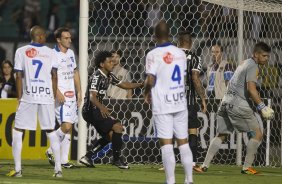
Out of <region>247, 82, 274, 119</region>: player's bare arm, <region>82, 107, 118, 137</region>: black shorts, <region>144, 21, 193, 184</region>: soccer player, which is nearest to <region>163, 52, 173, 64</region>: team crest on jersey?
<region>144, 21, 193, 184</region>: soccer player

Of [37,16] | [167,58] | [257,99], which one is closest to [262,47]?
[257,99]

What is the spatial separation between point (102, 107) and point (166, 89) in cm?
350

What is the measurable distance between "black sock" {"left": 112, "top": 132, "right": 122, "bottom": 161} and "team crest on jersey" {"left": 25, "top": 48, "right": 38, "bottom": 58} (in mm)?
2595

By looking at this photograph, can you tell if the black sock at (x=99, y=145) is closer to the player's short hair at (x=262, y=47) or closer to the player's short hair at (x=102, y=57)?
the player's short hair at (x=102, y=57)

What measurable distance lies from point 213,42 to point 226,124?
3796 mm

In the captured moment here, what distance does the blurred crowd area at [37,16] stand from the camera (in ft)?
71.6

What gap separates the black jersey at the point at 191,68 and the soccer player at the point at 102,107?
83 centimetres

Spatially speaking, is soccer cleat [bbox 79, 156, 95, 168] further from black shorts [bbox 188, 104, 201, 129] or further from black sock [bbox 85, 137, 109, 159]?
black shorts [bbox 188, 104, 201, 129]

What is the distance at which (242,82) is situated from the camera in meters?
12.7

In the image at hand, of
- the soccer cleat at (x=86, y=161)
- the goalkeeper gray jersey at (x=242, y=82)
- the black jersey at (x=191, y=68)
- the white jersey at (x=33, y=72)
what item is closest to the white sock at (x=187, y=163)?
the white jersey at (x=33, y=72)

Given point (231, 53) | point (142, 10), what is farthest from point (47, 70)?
point (142, 10)

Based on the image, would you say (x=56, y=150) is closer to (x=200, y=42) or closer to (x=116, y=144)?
(x=116, y=144)

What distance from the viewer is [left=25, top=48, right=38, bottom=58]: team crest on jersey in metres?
11.1

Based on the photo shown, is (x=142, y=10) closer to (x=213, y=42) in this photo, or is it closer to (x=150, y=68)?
(x=213, y=42)
